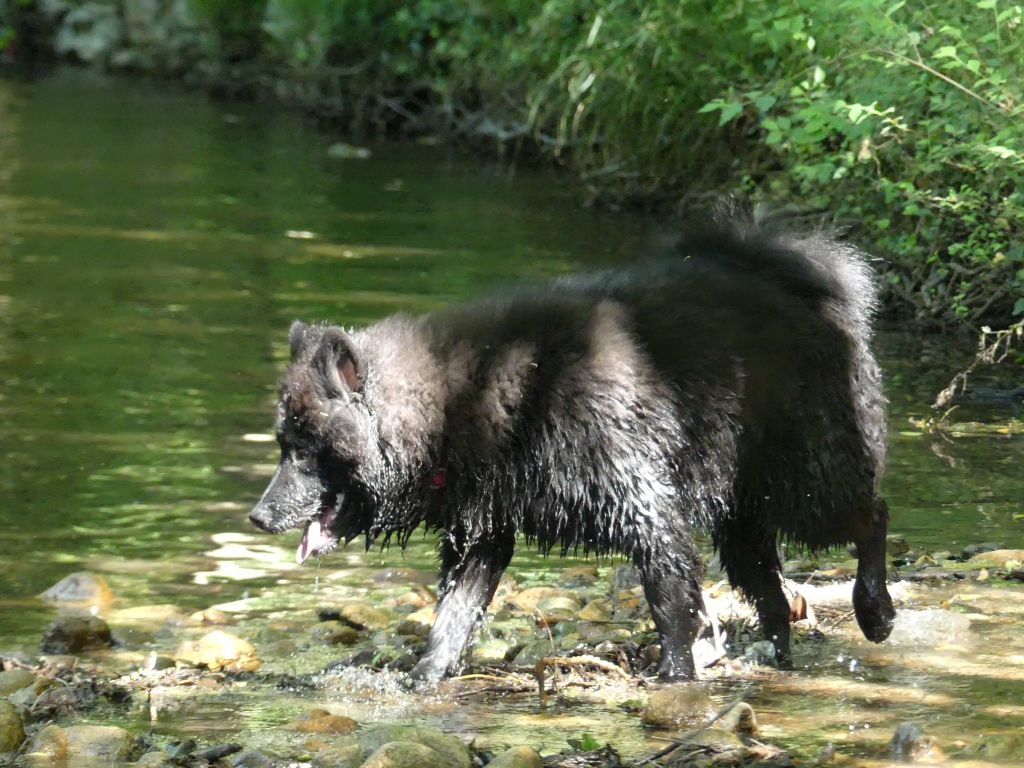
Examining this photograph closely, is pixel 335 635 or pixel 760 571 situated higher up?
pixel 760 571

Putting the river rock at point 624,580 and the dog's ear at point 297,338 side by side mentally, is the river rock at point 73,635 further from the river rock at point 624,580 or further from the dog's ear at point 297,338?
the river rock at point 624,580

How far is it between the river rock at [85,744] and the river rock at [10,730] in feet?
0.15

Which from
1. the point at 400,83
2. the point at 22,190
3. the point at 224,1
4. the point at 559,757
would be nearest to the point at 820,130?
the point at 559,757

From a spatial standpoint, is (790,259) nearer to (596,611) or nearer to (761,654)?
(761,654)

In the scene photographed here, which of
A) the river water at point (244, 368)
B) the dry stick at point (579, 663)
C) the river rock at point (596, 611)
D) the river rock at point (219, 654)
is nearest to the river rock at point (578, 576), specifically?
the river water at point (244, 368)

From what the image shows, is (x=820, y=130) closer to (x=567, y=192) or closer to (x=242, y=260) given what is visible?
(x=242, y=260)

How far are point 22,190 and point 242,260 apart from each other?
354cm

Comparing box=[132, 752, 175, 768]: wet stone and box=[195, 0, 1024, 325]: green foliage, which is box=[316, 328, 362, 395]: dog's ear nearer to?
box=[132, 752, 175, 768]: wet stone

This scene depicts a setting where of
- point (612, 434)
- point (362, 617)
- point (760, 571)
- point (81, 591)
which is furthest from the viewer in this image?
point (81, 591)

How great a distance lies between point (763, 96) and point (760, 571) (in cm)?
396

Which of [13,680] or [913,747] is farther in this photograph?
[13,680]

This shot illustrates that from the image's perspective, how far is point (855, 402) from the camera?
617 centimetres

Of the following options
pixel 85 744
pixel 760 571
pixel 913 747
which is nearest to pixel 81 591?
pixel 85 744

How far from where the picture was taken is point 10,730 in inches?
199
